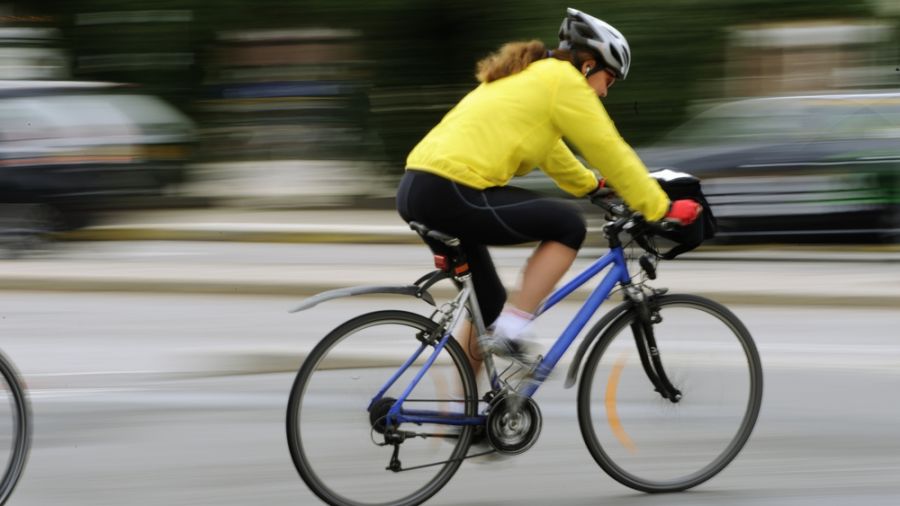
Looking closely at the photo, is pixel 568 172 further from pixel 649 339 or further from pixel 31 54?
pixel 31 54

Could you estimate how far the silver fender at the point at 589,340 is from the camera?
194 inches

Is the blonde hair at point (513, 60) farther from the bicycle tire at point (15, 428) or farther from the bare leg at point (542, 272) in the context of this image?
the bicycle tire at point (15, 428)

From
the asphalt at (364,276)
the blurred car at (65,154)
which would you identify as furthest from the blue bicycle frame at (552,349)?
the blurred car at (65,154)

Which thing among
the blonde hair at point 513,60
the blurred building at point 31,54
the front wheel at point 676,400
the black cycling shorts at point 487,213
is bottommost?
the blurred building at point 31,54

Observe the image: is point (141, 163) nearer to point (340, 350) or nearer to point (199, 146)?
point (199, 146)

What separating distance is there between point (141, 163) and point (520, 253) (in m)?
3.41

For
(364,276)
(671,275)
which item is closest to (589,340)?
(671,275)

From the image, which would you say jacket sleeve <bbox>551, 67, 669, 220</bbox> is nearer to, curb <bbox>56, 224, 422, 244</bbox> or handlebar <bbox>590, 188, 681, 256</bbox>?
handlebar <bbox>590, 188, 681, 256</bbox>

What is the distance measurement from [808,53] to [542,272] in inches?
558

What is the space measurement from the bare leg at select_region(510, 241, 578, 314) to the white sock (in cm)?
2

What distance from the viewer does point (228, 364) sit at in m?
7.49

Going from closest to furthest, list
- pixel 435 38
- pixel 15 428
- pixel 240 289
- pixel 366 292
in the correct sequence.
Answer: pixel 15 428 < pixel 366 292 < pixel 240 289 < pixel 435 38

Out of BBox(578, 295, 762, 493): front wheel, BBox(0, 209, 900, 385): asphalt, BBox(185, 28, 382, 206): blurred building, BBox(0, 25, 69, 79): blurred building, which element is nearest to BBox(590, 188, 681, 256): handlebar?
BBox(578, 295, 762, 493): front wheel

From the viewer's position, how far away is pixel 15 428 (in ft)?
14.7
